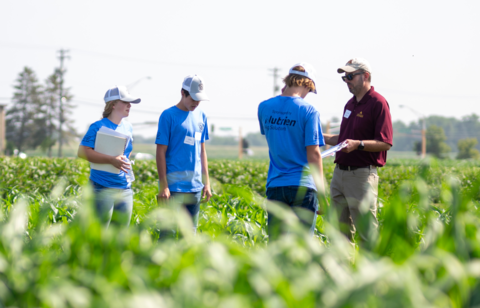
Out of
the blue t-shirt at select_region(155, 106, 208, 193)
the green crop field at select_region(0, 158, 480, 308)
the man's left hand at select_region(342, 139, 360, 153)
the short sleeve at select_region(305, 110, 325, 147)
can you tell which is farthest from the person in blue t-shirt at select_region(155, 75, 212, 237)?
the green crop field at select_region(0, 158, 480, 308)

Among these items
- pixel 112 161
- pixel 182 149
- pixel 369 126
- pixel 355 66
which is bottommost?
pixel 112 161

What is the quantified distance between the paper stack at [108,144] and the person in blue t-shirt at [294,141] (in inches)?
53.0

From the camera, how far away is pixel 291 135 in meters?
3.27

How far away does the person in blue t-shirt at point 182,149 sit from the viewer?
3743 mm

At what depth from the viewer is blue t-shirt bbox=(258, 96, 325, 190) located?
10.6 ft

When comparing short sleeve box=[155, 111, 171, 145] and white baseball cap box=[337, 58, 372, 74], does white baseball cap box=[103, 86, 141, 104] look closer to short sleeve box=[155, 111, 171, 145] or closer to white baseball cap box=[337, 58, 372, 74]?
short sleeve box=[155, 111, 171, 145]

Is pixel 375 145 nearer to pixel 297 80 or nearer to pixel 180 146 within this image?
pixel 297 80

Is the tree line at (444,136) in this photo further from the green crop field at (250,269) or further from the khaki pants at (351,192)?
the green crop field at (250,269)

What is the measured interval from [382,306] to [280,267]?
14.7 inches

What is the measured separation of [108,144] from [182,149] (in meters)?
0.65

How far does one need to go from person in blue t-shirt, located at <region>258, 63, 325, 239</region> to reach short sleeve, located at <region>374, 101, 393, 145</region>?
2.55ft

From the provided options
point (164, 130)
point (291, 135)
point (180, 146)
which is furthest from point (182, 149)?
point (291, 135)

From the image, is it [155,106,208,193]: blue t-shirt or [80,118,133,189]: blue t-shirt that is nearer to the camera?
[155,106,208,193]: blue t-shirt

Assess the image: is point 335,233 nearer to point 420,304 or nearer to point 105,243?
point 420,304
